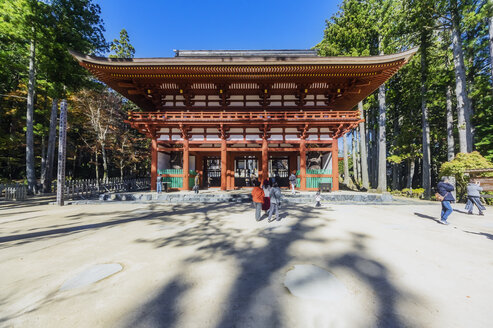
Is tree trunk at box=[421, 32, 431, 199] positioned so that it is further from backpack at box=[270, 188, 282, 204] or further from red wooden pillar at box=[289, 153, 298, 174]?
backpack at box=[270, 188, 282, 204]

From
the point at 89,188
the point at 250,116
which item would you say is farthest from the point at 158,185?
the point at 250,116

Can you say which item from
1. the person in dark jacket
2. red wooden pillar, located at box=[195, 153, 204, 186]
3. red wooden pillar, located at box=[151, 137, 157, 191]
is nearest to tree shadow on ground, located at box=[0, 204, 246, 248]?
red wooden pillar, located at box=[151, 137, 157, 191]

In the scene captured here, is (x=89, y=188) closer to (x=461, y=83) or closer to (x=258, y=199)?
(x=258, y=199)

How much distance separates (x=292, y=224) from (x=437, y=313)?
3.19 m

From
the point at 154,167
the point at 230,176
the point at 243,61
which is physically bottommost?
the point at 230,176

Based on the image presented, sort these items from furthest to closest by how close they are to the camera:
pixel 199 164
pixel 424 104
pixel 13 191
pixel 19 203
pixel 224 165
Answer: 1. pixel 199 164
2. pixel 424 104
3. pixel 224 165
4. pixel 13 191
5. pixel 19 203

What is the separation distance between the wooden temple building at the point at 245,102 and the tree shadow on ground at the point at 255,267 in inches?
263

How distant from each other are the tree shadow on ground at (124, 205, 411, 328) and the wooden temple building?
6.68m

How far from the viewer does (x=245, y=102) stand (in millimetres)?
11742

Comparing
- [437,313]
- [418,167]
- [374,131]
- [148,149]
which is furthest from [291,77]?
[418,167]

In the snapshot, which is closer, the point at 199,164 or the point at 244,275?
the point at 244,275

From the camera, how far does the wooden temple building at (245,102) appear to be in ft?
29.9

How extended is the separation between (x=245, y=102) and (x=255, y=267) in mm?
10635

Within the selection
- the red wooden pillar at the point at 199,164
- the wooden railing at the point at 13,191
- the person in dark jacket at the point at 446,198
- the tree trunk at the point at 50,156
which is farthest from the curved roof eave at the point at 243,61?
the wooden railing at the point at 13,191
